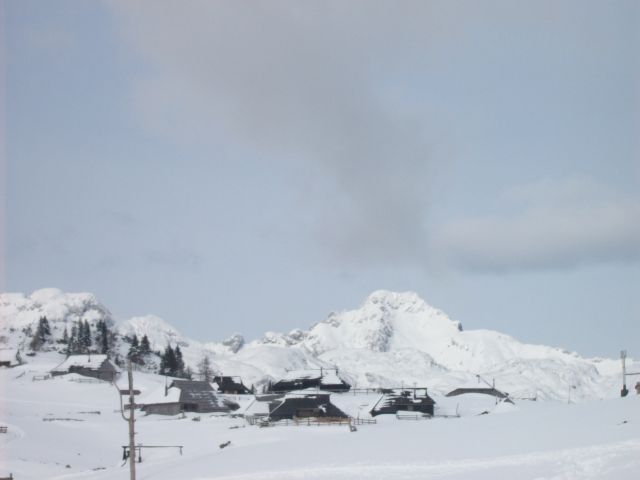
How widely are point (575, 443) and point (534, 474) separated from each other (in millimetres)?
4886

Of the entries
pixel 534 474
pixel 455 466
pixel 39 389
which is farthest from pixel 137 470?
pixel 39 389

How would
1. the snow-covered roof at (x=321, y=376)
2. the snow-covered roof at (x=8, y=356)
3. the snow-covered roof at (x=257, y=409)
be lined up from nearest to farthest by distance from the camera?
the snow-covered roof at (x=257, y=409) < the snow-covered roof at (x=321, y=376) < the snow-covered roof at (x=8, y=356)

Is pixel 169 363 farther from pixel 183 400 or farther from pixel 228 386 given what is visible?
pixel 183 400

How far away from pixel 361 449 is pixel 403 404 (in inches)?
1918

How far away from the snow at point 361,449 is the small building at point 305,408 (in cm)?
811

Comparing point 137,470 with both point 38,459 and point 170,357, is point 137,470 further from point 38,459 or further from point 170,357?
point 170,357

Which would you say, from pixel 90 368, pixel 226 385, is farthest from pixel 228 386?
pixel 90 368

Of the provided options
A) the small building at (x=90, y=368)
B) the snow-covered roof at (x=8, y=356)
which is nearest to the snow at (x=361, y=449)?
the small building at (x=90, y=368)

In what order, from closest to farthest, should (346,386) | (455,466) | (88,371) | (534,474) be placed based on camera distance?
(534,474), (455,466), (346,386), (88,371)

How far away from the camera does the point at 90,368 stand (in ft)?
387

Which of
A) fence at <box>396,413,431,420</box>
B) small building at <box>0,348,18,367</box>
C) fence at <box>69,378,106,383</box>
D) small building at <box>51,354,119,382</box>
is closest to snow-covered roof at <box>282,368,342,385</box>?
fence at <box>396,413,431,420</box>

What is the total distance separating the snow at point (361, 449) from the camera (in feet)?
107

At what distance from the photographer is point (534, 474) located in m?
30.8

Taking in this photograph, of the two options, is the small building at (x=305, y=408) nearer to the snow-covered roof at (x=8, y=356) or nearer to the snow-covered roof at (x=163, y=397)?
the snow-covered roof at (x=163, y=397)
